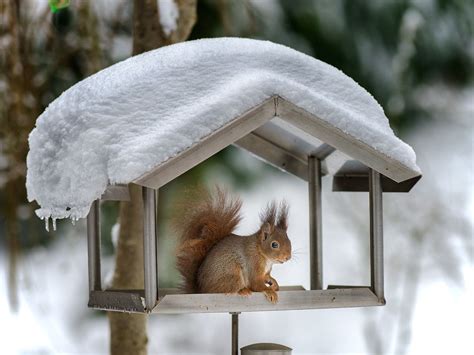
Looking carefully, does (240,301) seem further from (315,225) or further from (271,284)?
(315,225)

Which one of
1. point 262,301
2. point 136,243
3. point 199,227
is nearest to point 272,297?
point 262,301

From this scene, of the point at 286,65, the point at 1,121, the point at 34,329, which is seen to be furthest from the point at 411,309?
the point at 286,65

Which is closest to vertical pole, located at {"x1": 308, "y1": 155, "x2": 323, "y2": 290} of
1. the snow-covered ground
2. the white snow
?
the white snow

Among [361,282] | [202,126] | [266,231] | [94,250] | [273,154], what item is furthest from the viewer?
[361,282]

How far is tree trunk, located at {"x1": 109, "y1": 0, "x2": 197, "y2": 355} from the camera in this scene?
271cm

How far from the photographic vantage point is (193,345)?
Result: 4.09 metres

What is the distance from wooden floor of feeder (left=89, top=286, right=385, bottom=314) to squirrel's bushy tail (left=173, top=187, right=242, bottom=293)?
16 centimetres

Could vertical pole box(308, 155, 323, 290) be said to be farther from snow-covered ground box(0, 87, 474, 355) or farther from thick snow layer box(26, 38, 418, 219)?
snow-covered ground box(0, 87, 474, 355)

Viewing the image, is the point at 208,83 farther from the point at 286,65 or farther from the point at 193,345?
the point at 193,345

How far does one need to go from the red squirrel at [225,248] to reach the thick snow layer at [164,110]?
28 centimetres

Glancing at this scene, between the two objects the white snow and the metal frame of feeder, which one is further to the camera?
the white snow

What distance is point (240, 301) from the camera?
1681 millimetres

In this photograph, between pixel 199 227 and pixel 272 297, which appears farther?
pixel 199 227

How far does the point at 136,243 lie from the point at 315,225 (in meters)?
0.80
